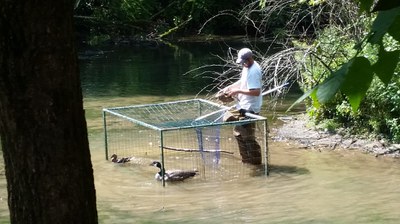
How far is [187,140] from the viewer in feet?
38.0

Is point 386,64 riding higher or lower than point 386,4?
lower

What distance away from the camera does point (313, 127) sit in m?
12.1

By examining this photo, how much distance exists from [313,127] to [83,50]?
18255mm

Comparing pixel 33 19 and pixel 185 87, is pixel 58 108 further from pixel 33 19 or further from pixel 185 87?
pixel 185 87

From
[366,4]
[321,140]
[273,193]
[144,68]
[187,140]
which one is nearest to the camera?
[366,4]

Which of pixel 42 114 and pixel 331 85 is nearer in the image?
pixel 331 85

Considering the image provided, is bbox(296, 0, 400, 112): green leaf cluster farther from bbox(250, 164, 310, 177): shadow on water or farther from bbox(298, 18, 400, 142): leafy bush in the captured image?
bbox(298, 18, 400, 142): leafy bush

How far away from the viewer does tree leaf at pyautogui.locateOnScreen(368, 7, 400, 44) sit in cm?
139

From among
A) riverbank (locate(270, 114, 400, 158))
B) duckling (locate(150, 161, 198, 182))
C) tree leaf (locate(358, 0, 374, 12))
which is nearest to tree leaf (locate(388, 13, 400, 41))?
tree leaf (locate(358, 0, 374, 12))

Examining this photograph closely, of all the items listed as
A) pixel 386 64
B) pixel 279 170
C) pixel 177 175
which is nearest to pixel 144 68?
pixel 279 170

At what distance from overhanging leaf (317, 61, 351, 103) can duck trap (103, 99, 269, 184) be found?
7.21 meters

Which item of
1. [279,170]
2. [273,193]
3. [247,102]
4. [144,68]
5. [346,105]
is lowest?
[273,193]

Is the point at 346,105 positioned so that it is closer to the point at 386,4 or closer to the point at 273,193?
the point at 273,193

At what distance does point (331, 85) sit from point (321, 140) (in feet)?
33.6
